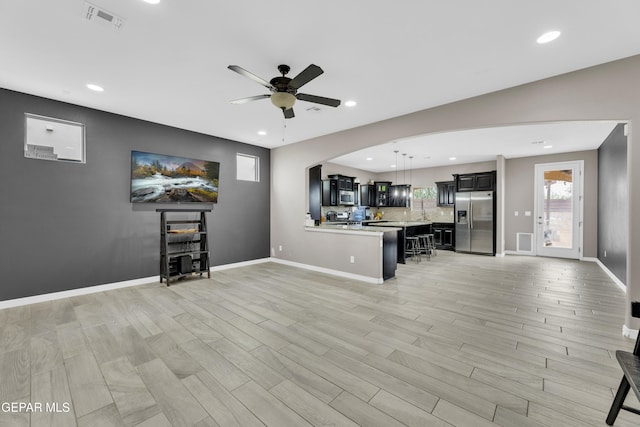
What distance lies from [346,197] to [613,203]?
19.8 feet

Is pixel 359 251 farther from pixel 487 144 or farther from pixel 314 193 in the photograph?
pixel 487 144

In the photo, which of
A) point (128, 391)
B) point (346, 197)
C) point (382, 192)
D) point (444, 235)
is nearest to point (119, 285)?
point (128, 391)

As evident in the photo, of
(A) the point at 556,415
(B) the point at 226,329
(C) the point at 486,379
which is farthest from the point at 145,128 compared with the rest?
(A) the point at 556,415

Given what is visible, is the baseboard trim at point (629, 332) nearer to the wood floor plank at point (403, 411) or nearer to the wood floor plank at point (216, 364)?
the wood floor plank at point (403, 411)

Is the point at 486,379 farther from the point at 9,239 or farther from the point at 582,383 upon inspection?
the point at 9,239

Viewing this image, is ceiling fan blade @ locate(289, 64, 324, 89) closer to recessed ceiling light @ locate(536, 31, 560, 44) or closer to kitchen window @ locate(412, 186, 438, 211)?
recessed ceiling light @ locate(536, 31, 560, 44)

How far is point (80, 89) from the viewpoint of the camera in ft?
11.4

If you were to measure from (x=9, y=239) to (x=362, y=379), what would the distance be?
190 inches

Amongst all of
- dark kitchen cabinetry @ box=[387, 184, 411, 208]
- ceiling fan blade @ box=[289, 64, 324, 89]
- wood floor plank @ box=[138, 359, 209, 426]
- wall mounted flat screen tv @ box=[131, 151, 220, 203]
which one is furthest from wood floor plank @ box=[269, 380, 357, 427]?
dark kitchen cabinetry @ box=[387, 184, 411, 208]

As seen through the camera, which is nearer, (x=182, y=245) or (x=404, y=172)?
(x=182, y=245)

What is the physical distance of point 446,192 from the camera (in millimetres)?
8859

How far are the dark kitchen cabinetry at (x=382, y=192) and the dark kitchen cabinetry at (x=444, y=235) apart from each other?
199 centimetres

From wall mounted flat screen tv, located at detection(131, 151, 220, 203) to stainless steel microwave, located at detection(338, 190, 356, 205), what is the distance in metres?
4.06

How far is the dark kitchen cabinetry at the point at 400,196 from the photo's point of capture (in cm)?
925
